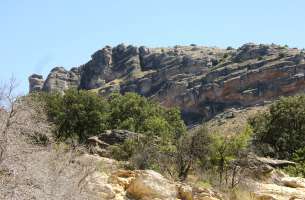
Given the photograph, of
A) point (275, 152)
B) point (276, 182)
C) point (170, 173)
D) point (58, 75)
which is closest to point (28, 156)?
point (170, 173)

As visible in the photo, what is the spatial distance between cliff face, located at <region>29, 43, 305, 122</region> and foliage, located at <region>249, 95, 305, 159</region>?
48.8m

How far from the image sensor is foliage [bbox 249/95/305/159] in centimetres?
3984

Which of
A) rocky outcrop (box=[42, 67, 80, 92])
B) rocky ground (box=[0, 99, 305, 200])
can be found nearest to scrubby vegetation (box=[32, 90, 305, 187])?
rocky ground (box=[0, 99, 305, 200])

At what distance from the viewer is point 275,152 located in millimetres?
39156

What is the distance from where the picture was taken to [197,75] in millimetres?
112938

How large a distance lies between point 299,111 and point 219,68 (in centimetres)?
6524

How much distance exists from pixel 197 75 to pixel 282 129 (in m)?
70.7

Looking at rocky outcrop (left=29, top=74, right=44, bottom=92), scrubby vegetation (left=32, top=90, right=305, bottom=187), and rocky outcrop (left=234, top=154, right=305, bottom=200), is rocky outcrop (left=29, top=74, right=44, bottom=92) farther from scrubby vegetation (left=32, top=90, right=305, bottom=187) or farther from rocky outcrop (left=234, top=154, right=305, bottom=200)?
rocky outcrop (left=234, top=154, right=305, bottom=200)

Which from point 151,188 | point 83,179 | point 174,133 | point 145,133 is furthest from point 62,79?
point 83,179

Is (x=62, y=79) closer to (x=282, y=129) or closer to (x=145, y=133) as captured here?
(x=282, y=129)

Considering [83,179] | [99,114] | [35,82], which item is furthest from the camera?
[35,82]

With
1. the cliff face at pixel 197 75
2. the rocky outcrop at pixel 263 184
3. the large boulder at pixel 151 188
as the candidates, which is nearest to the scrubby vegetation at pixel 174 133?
the rocky outcrop at pixel 263 184

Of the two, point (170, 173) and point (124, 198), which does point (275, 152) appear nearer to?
point (170, 173)

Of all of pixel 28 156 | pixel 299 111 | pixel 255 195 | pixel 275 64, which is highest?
pixel 275 64
